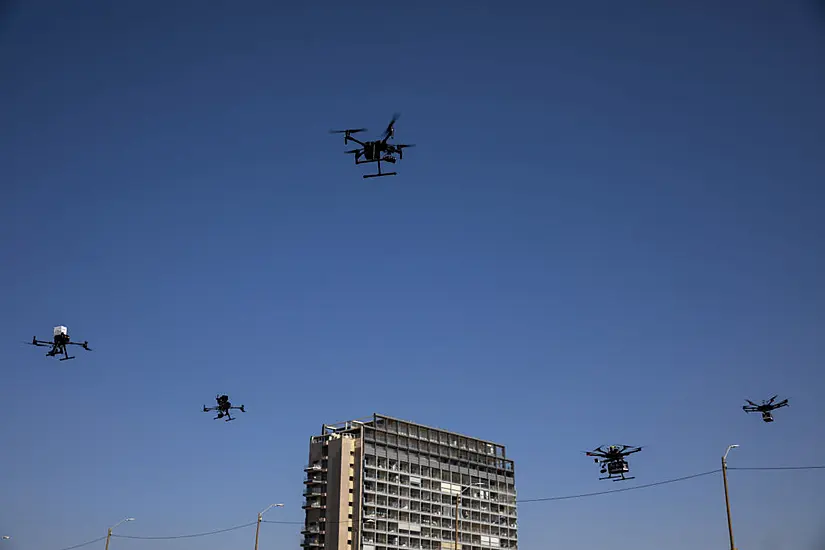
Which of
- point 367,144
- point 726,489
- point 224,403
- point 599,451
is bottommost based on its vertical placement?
point 726,489

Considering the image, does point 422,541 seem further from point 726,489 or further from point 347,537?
point 726,489

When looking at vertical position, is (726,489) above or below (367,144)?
below

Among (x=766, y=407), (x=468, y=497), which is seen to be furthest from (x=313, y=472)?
(x=766, y=407)

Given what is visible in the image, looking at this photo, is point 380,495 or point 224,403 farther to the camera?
point 380,495

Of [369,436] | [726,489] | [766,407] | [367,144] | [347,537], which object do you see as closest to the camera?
[367,144]

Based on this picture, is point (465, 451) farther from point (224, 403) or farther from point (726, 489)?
point (726, 489)

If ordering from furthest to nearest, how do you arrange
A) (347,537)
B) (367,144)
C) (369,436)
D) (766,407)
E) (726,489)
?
(369,436) → (347,537) → (766,407) → (726,489) → (367,144)
